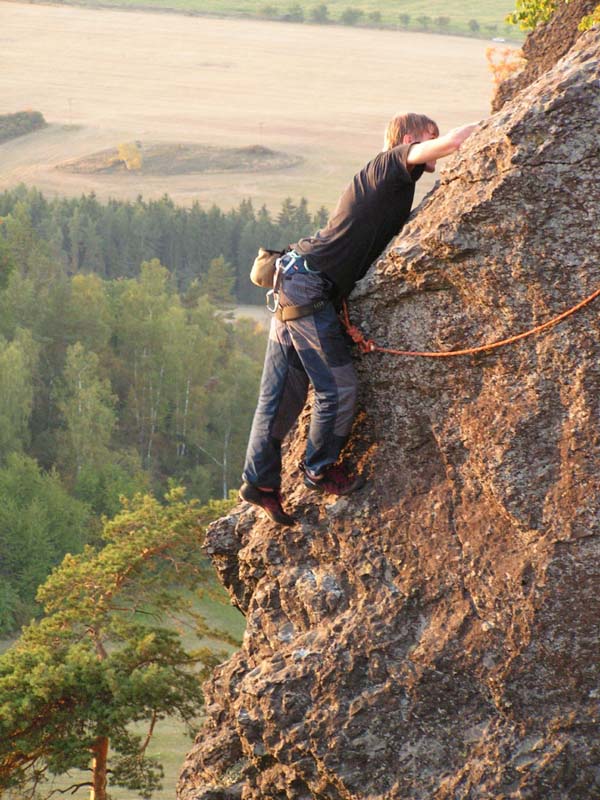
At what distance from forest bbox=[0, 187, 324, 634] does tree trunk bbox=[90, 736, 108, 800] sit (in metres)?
27.6

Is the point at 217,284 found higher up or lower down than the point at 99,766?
lower down

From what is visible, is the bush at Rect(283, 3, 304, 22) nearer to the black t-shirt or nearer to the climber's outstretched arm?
the black t-shirt

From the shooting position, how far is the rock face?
7020 mm

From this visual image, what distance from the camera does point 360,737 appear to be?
26.3ft

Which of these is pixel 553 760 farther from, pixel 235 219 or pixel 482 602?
pixel 235 219

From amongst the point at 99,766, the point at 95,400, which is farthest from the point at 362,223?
the point at 95,400

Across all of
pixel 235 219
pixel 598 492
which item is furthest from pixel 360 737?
pixel 235 219

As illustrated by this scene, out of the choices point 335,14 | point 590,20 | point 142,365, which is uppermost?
point 335,14

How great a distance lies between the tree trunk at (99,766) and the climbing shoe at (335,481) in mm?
8333

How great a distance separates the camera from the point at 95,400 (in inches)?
2206

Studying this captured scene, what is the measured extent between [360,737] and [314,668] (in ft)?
2.04

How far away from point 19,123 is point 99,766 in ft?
420

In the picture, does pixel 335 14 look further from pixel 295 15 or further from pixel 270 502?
pixel 270 502

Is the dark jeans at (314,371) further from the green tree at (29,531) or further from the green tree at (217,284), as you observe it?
the green tree at (217,284)
